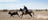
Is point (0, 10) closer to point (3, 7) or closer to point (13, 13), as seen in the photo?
point (3, 7)

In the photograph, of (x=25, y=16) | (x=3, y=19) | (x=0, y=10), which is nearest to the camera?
(x=3, y=19)

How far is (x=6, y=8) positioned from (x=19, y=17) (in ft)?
1.61

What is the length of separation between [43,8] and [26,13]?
19.5 inches

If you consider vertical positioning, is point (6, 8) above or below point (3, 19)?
above

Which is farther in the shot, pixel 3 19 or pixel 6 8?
pixel 6 8

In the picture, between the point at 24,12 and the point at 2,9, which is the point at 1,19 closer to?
the point at 24,12

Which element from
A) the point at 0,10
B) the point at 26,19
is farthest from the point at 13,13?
the point at 0,10

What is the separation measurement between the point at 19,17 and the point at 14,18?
6cm

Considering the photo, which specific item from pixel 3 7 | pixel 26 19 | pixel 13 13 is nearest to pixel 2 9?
pixel 3 7

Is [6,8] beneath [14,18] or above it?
above

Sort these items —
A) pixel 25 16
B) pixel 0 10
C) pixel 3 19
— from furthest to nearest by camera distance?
1. pixel 0 10
2. pixel 25 16
3. pixel 3 19

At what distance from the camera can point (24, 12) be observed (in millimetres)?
1186

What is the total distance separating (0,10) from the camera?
1587mm

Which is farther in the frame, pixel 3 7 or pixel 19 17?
pixel 3 7
